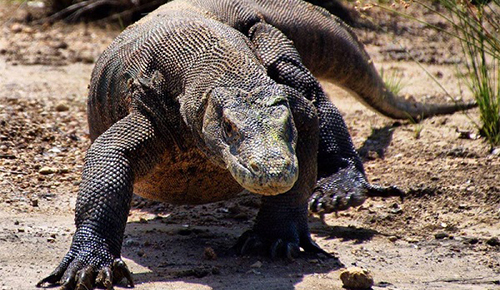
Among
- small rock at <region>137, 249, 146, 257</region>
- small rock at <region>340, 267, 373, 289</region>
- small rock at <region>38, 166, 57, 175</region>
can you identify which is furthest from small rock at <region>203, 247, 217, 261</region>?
small rock at <region>38, 166, 57, 175</region>

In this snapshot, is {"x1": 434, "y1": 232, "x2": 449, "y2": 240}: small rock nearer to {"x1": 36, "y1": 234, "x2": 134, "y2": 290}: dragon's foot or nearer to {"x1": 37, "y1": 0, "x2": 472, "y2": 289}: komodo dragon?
{"x1": 37, "y1": 0, "x2": 472, "y2": 289}: komodo dragon

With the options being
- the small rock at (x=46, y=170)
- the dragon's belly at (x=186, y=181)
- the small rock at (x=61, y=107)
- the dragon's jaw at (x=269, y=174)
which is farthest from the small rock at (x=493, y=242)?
the small rock at (x=61, y=107)

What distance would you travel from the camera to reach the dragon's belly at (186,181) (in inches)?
185

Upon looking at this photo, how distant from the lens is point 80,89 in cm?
828

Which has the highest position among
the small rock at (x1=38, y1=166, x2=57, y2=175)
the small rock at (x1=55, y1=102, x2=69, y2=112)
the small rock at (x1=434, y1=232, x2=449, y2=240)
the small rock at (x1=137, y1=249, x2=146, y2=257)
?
the small rock at (x1=434, y1=232, x2=449, y2=240)

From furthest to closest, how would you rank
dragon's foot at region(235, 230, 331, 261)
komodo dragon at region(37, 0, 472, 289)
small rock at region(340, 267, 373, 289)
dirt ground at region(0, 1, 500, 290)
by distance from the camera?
dragon's foot at region(235, 230, 331, 261), dirt ground at region(0, 1, 500, 290), small rock at region(340, 267, 373, 289), komodo dragon at region(37, 0, 472, 289)

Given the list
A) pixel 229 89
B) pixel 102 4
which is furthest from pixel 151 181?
pixel 102 4

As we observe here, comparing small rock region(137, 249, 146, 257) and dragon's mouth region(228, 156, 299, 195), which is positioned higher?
dragon's mouth region(228, 156, 299, 195)

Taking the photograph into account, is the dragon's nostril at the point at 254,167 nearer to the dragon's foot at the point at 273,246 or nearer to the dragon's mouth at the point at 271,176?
the dragon's mouth at the point at 271,176

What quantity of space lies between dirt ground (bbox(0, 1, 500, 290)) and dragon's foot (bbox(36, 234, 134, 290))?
0.38 ft

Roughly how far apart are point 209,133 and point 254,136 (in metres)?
0.39

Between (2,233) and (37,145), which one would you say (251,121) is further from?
(37,145)

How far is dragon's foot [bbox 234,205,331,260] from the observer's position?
4418mm

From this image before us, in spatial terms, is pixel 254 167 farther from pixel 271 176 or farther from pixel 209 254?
pixel 209 254
